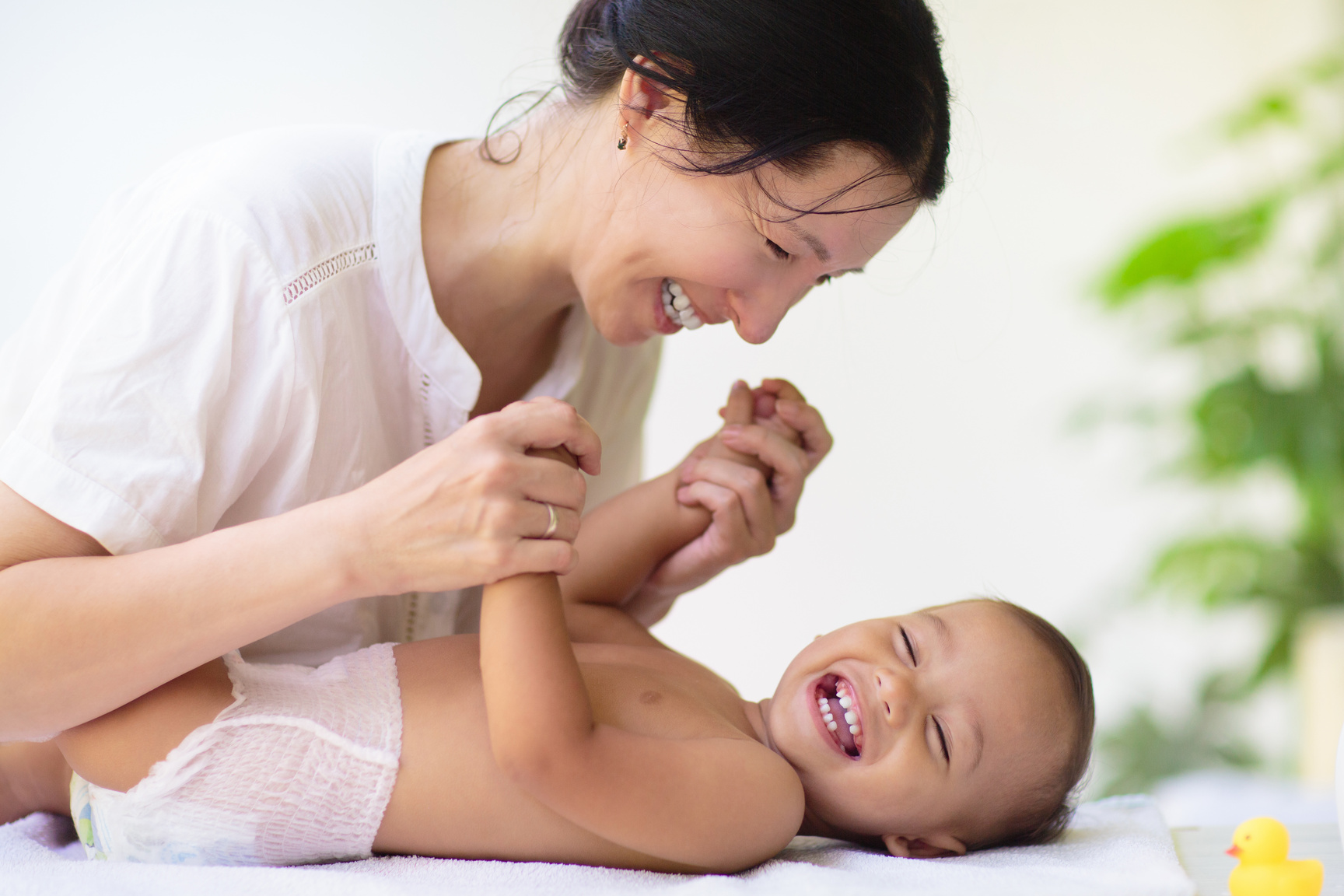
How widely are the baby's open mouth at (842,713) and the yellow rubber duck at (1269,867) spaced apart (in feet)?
1.25

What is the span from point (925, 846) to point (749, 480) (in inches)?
19.2

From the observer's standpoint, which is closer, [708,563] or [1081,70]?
[708,563]

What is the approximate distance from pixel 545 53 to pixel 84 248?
1424mm

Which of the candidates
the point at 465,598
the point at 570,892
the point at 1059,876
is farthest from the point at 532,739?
the point at 465,598

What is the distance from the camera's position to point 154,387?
936mm

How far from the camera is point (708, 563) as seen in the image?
4.70ft

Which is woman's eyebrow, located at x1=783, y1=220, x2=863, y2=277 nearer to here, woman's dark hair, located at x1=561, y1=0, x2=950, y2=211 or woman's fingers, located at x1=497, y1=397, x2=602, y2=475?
woman's dark hair, located at x1=561, y1=0, x2=950, y2=211

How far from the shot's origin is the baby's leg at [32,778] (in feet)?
3.94

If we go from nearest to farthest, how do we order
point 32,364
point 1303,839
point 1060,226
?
point 32,364 → point 1303,839 → point 1060,226

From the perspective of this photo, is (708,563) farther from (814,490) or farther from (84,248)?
(814,490)

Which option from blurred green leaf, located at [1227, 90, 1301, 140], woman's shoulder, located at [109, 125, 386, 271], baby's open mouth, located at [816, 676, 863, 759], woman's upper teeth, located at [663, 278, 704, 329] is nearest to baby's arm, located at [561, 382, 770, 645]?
woman's upper teeth, located at [663, 278, 704, 329]

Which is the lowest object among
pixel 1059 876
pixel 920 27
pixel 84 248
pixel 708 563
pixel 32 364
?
pixel 1059 876

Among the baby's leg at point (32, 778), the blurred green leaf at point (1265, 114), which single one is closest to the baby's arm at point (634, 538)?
the baby's leg at point (32, 778)

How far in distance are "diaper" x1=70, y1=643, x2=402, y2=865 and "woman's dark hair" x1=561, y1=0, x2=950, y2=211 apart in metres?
0.67
